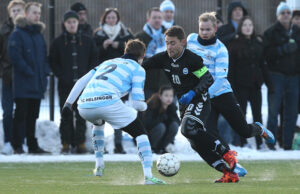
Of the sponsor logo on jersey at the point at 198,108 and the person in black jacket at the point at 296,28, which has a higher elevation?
the person in black jacket at the point at 296,28

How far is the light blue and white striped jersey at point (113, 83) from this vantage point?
9461 mm

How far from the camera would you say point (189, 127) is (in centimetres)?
925

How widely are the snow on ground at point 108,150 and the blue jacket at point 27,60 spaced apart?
1169mm

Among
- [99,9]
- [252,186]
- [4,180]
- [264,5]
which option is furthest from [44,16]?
[252,186]

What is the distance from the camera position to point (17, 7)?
14.5 m

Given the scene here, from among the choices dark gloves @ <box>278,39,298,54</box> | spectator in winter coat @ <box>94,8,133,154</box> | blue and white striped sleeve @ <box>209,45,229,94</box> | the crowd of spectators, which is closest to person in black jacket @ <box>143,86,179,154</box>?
the crowd of spectators

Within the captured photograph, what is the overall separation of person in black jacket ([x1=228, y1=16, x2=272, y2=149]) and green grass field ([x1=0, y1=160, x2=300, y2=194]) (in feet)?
7.22

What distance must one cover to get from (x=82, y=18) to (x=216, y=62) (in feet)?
17.0

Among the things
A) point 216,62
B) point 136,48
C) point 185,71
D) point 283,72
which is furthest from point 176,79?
point 283,72

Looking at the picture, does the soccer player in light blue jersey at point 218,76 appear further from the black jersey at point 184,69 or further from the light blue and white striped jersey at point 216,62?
the black jersey at point 184,69

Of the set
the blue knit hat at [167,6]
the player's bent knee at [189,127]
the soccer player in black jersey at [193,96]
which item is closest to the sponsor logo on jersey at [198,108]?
the soccer player in black jersey at [193,96]

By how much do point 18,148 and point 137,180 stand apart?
488cm

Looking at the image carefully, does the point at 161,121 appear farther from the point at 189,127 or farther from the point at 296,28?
the point at 189,127

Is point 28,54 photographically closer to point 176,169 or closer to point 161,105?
point 161,105
